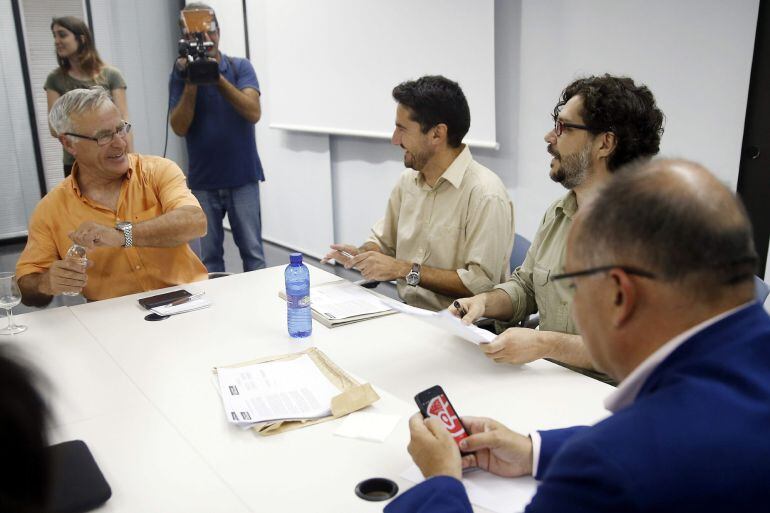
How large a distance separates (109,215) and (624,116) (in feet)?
6.04

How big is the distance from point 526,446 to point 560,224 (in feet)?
3.23

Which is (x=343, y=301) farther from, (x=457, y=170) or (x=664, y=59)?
(x=664, y=59)

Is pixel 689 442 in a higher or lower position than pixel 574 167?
lower

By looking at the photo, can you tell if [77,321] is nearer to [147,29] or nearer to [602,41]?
[602,41]

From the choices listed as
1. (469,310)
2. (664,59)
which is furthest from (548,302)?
(664,59)

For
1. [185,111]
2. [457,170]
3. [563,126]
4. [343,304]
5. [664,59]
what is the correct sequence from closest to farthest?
[563,126]
[343,304]
[457,170]
[664,59]
[185,111]

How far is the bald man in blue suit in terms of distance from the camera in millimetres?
698

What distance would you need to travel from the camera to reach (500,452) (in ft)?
3.85

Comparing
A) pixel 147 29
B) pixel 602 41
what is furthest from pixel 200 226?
pixel 147 29

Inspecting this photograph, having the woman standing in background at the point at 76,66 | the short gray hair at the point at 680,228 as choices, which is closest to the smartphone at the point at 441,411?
the short gray hair at the point at 680,228

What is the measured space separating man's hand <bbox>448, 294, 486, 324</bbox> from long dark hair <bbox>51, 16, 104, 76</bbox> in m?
3.27

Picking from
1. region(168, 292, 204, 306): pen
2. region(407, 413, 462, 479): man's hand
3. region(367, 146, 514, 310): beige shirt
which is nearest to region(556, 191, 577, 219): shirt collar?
region(367, 146, 514, 310): beige shirt

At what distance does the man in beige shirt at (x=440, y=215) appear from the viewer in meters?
2.29

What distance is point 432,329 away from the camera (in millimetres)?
1910
